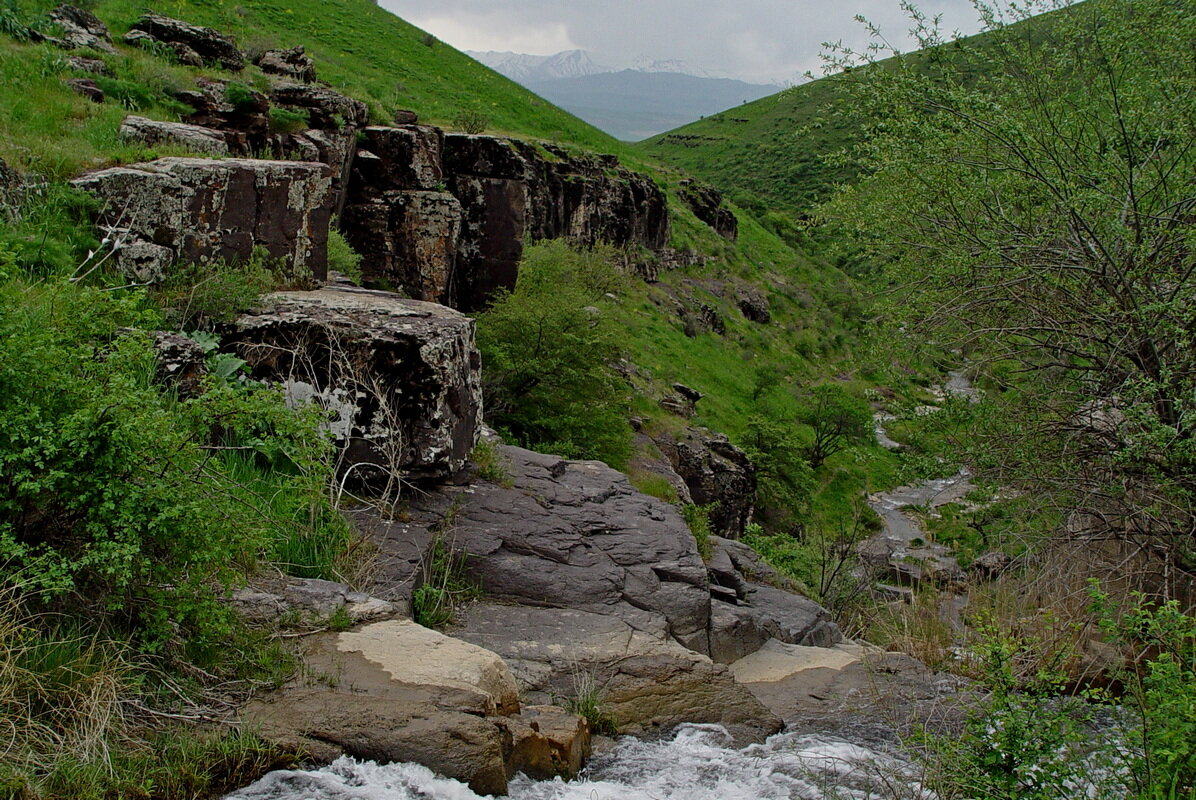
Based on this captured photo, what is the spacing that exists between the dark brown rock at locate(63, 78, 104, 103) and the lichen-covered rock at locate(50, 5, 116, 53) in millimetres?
2208

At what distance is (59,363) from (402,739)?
2.39 metres

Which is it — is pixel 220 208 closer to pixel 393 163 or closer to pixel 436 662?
pixel 436 662

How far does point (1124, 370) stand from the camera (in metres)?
8.11

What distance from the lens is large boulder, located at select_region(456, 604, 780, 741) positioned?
581cm

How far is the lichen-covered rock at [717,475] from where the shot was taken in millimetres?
22594

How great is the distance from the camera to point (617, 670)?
633 centimetres

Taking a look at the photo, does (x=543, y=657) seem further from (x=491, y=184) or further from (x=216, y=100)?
(x=491, y=184)

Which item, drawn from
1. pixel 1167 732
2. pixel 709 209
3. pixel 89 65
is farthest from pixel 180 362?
pixel 709 209

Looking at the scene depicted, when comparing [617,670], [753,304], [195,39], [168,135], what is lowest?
[617,670]

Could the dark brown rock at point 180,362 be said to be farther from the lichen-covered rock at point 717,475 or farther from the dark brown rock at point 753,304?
the dark brown rock at point 753,304

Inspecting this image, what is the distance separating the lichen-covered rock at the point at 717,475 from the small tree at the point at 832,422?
11.0 m

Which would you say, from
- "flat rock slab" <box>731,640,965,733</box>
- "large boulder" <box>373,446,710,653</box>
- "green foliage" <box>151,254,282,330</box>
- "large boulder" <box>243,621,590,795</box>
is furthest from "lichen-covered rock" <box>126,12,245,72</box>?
"flat rock slab" <box>731,640,965,733</box>

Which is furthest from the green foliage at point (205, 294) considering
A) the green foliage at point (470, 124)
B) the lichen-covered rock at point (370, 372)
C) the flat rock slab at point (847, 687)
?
the green foliage at point (470, 124)

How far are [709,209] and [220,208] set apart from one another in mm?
55781
